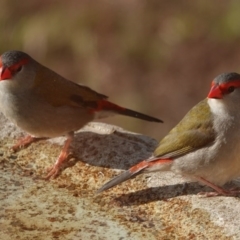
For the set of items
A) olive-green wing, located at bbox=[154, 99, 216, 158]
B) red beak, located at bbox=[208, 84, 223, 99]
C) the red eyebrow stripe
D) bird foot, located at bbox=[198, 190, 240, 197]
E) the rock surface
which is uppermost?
the red eyebrow stripe

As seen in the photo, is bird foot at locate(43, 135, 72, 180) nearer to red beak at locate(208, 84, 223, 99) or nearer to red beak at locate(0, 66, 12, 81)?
red beak at locate(0, 66, 12, 81)

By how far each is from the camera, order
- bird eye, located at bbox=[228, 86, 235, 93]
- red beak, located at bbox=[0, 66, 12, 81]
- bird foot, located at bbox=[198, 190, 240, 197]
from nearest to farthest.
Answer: bird foot, located at bbox=[198, 190, 240, 197]
bird eye, located at bbox=[228, 86, 235, 93]
red beak, located at bbox=[0, 66, 12, 81]

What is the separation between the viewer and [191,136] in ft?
14.3

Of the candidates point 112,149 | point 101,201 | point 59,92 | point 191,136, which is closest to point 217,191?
point 191,136

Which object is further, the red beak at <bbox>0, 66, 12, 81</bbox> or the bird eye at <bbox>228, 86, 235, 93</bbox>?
the red beak at <bbox>0, 66, 12, 81</bbox>

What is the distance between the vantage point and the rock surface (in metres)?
3.96

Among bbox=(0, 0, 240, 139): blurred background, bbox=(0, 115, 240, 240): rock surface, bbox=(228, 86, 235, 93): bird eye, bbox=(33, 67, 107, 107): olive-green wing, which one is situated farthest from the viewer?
A: bbox=(0, 0, 240, 139): blurred background

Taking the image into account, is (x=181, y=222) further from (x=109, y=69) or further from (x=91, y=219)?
(x=109, y=69)

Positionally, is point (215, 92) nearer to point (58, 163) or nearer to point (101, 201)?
point (101, 201)

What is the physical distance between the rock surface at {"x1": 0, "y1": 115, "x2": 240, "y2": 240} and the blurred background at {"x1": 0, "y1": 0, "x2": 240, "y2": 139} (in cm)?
343

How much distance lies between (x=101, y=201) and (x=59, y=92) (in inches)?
42.0

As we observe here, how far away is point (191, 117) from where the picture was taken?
4.47 metres

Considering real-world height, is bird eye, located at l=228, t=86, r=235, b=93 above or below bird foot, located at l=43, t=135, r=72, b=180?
above

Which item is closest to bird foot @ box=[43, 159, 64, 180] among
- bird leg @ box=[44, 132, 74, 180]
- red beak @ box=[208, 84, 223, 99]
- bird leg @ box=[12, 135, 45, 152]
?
bird leg @ box=[44, 132, 74, 180]
